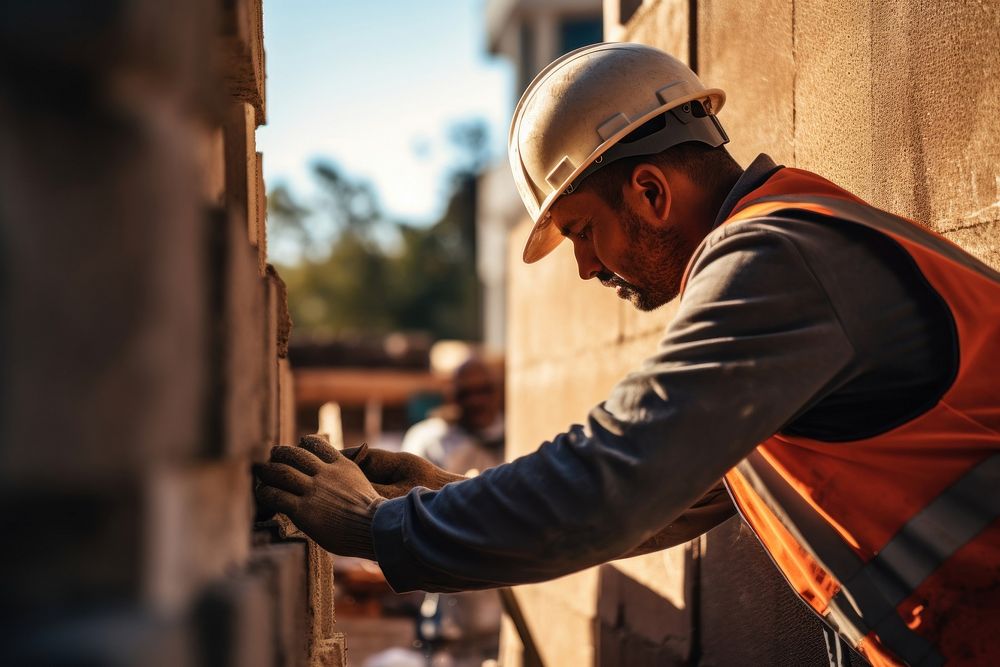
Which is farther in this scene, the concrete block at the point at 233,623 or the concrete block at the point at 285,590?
the concrete block at the point at 285,590

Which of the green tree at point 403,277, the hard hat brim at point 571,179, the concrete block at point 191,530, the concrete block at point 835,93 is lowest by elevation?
the concrete block at point 191,530

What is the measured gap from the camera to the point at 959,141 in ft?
8.18

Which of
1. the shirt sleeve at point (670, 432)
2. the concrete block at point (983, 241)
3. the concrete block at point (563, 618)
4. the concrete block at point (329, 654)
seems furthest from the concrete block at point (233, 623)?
the concrete block at point (563, 618)

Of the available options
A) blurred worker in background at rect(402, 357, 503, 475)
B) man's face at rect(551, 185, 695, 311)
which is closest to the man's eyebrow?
man's face at rect(551, 185, 695, 311)

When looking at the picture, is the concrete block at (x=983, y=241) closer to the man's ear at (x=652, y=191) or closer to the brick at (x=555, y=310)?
the man's ear at (x=652, y=191)

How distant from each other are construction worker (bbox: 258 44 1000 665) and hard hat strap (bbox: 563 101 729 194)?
1.41ft

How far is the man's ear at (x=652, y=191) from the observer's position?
2506 mm

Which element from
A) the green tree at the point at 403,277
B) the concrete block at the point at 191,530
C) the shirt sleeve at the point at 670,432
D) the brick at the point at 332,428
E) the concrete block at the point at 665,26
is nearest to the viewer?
the concrete block at the point at 191,530

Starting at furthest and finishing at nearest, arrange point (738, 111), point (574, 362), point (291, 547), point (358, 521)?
point (574, 362), point (738, 111), point (358, 521), point (291, 547)

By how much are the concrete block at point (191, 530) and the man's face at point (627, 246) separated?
4.32 feet

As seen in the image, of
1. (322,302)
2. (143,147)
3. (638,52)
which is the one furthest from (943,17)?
(322,302)

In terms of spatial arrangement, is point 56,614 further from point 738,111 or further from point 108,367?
point 738,111

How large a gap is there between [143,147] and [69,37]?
0.12m

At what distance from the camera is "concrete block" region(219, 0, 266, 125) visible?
1.52 m
